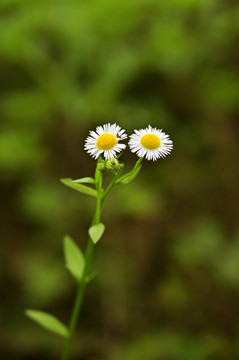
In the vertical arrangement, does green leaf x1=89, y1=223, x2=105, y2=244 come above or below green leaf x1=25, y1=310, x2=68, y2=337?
above

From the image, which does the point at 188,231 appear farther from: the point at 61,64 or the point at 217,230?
the point at 61,64

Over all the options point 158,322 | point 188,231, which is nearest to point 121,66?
point 188,231

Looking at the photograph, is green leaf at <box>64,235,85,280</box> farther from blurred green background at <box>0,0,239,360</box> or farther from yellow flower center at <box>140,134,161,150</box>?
blurred green background at <box>0,0,239,360</box>

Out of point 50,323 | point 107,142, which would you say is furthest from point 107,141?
point 50,323

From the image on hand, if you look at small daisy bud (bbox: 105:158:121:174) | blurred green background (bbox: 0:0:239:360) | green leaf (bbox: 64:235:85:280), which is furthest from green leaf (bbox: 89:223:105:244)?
blurred green background (bbox: 0:0:239:360)

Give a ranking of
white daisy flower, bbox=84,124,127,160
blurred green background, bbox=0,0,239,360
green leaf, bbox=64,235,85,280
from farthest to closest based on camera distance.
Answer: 1. blurred green background, bbox=0,0,239,360
2. green leaf, bbox=64,235,85,280
3. white daisy flower, bbox=84,124,127,160

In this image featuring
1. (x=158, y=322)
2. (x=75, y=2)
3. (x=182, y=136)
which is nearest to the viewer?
(x=158, y=322)

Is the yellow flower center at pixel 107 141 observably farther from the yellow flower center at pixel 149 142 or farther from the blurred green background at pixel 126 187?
the blurred green background at pixel 126 187

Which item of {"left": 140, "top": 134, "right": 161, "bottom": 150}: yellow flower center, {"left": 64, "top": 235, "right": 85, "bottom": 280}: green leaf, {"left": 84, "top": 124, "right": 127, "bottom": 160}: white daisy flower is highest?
{"left": 140, "top": 134, "right": 161, "bottom": 150}: yellow flower center
